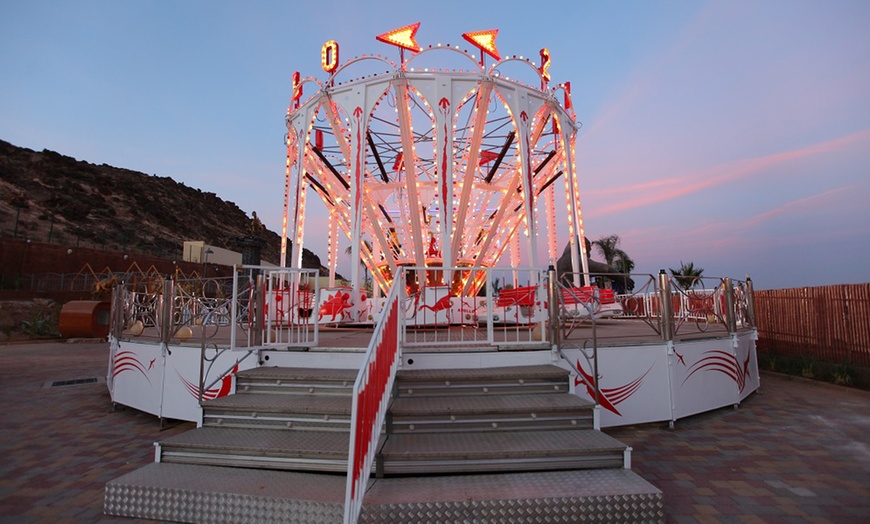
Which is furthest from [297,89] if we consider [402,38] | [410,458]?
[410,458]

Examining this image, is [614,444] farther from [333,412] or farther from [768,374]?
[768,374]

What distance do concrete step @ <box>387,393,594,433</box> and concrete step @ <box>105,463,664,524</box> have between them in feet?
2.21

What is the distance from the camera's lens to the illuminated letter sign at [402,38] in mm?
12461

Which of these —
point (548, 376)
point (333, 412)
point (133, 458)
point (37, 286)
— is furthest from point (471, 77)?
point (37, 286)

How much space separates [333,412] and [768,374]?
12063 mm

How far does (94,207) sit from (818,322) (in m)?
82.5

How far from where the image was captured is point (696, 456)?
5.32 metres

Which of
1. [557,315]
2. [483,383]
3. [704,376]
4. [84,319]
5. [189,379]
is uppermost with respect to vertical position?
[557,315]

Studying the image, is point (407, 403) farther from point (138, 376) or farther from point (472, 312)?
point (472, 312)

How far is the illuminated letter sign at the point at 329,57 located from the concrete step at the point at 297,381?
10.7m

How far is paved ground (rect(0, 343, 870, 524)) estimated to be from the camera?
3.96 metres

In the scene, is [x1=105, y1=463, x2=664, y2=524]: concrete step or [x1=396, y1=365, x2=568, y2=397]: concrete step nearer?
[x1=105, y1=463, x2=664, y2=524]: concrete step

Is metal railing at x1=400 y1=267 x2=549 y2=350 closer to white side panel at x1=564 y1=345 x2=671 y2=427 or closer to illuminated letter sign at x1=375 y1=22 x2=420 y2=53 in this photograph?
white side panel at x1=564 y1=345 x2=671 y2=427

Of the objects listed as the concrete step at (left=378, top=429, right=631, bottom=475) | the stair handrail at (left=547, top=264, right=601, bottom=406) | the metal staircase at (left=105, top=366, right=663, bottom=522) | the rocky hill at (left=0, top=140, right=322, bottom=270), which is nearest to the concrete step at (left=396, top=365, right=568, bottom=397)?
the metal staircase at (left=105, top=366, right=663, bottom=522)
